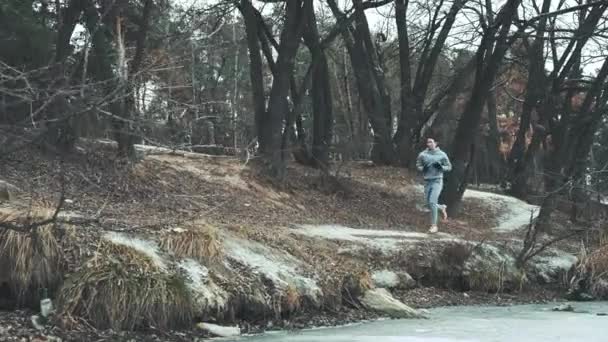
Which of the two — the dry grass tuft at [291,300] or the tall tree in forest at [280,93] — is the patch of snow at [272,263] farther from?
the tall tree in forest at [280,93]

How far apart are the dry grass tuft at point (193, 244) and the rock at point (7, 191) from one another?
2178 mm

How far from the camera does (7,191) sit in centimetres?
990

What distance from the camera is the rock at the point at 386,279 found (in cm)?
1159

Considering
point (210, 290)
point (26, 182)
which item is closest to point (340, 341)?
point (210, 290)

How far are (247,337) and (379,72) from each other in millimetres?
14929

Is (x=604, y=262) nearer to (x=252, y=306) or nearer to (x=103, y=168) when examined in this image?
(x=252, y=306)

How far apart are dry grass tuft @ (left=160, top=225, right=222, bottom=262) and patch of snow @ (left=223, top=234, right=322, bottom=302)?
0.33 metres

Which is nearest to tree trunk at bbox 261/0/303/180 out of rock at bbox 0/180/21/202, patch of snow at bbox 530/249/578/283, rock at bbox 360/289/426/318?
patch of snow at bbox 530/249/578/283

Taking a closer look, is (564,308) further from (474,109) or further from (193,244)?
(474,109)

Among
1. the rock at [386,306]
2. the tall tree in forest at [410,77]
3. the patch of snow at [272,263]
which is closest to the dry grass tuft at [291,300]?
the patch of snow at [272,263]

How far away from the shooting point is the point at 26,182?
1084cm

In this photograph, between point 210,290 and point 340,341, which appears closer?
point 340,341

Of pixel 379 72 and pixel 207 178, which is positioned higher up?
pixel 379 72

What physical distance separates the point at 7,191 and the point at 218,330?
146 inches
